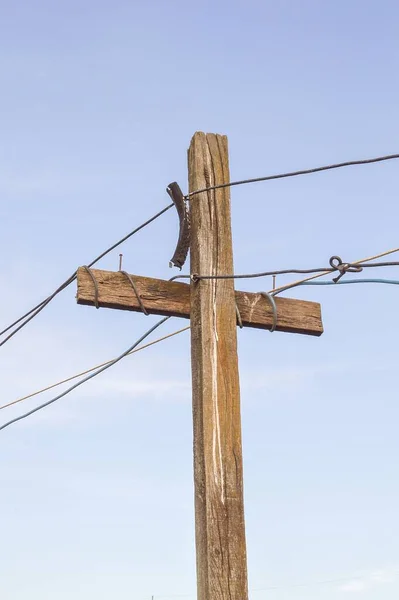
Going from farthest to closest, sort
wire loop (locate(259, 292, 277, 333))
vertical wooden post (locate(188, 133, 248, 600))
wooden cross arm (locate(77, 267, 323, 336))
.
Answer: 1. wire loop (locate(259, 292, 277, 333))
2. wooden cross arm (locate(77, 267, 323, 336))
3. vertical wooden post (locate(188, 133, 248, 600))

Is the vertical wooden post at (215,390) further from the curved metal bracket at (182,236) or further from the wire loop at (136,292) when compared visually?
the wire loop at (136,292)

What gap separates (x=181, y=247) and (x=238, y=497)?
5.68ft

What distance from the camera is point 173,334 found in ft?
29.9

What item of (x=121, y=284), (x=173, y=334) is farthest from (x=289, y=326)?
(x=173, y=334)

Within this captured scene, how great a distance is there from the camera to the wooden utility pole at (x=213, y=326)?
5.51 meters

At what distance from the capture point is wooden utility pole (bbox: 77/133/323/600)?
551 centimetres

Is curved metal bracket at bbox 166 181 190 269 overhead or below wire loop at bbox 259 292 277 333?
overhead

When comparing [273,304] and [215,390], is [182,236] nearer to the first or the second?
[273,304]

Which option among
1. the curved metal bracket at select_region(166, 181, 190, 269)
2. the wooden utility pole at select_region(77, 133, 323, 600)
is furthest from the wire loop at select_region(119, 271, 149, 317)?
the curved metal bracket at select_region(166, 181, 190, 269)

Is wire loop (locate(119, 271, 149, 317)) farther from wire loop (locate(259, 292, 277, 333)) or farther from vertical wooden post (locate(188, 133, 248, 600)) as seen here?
wire loop (locate(259, 292, 277, 333))

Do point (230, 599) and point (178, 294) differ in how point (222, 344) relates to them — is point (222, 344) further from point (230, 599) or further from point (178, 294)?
point (230, 599)

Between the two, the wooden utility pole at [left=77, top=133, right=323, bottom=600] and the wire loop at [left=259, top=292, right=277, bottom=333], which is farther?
the wire loop at [left=259, top=292, right=277, bottom=333]

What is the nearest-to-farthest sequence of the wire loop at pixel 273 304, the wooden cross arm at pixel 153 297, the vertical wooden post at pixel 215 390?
the vertical wooden post at pixel 215 390 < the wooden cross arm at pixel 153 297 < the wire loop at pixel 273 304

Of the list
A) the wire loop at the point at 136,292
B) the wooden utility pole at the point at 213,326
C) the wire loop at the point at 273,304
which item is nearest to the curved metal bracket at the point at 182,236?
the wooden utility pole at the point at 213,326
